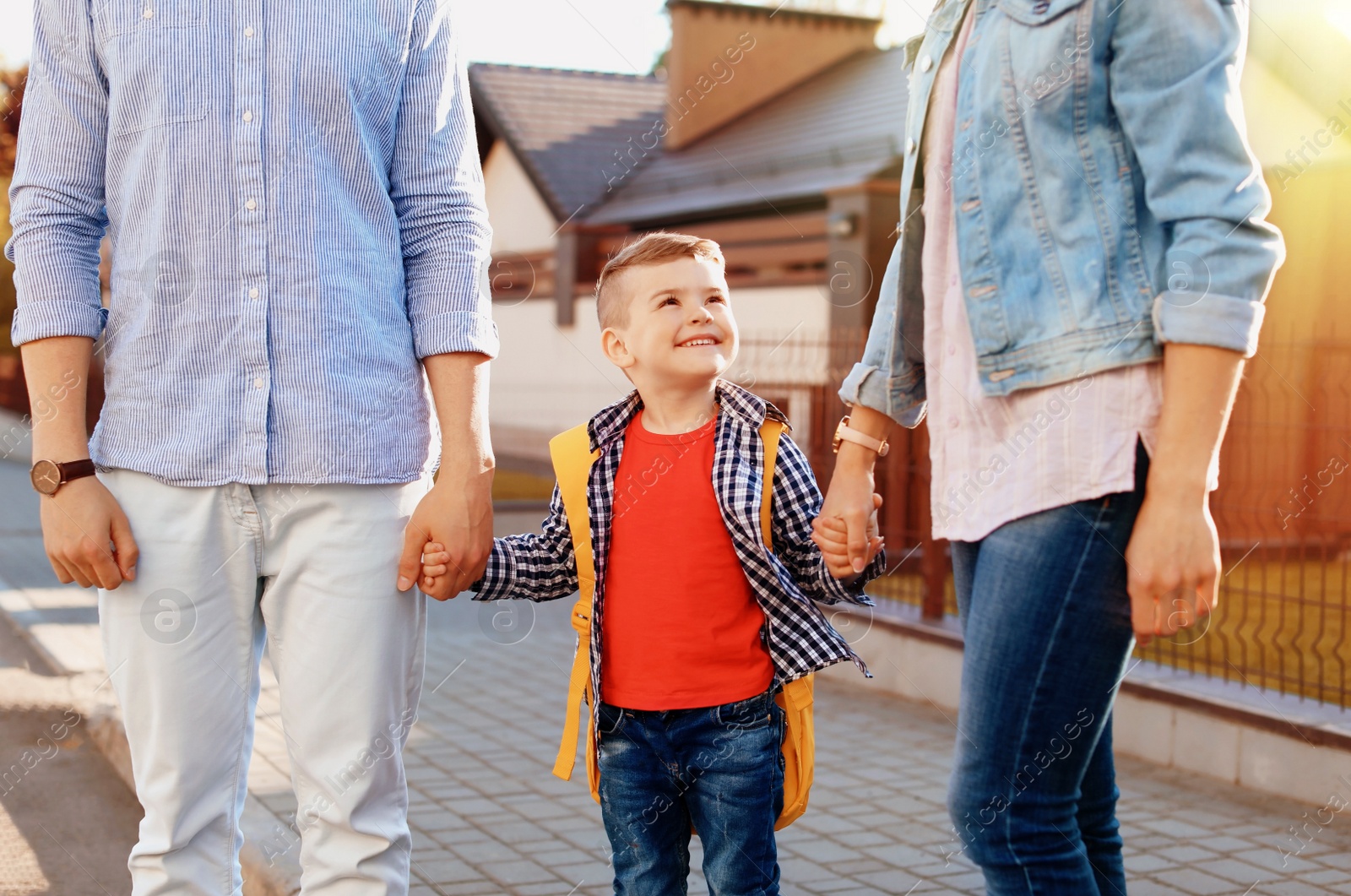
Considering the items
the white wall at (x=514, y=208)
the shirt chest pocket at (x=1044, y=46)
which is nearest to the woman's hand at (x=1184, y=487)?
the shirt chest pocket at (x=1044, y=46)

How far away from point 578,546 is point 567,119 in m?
20.2

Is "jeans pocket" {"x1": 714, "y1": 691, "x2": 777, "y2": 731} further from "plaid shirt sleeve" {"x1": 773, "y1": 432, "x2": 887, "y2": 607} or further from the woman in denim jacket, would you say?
the woman in denim jacket

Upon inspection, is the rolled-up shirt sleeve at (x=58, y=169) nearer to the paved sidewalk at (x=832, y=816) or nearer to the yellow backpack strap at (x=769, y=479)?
the yellow backpack strap at (x=769, y=479)

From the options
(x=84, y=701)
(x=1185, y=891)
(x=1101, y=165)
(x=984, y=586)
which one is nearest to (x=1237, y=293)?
(x=1101, y=165)

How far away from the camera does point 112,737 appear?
5.05 m

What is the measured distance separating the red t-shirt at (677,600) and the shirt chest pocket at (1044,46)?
38.3 inches

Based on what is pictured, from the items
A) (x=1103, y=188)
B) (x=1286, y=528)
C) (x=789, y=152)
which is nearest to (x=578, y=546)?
(x=1103, y=188)

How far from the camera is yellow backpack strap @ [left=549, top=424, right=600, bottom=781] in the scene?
258 centimetres

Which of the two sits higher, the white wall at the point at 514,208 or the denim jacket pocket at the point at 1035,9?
the white wall at the point at 514,208

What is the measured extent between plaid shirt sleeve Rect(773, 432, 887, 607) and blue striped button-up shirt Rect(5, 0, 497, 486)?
71cm

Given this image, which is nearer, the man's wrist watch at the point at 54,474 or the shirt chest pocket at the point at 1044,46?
the shirt chest pocket at the point at 1044,46

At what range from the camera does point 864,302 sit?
11695mm

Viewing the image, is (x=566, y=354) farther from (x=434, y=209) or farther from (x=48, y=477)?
(x=48, y=477)

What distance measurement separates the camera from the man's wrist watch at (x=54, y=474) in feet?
6.72
